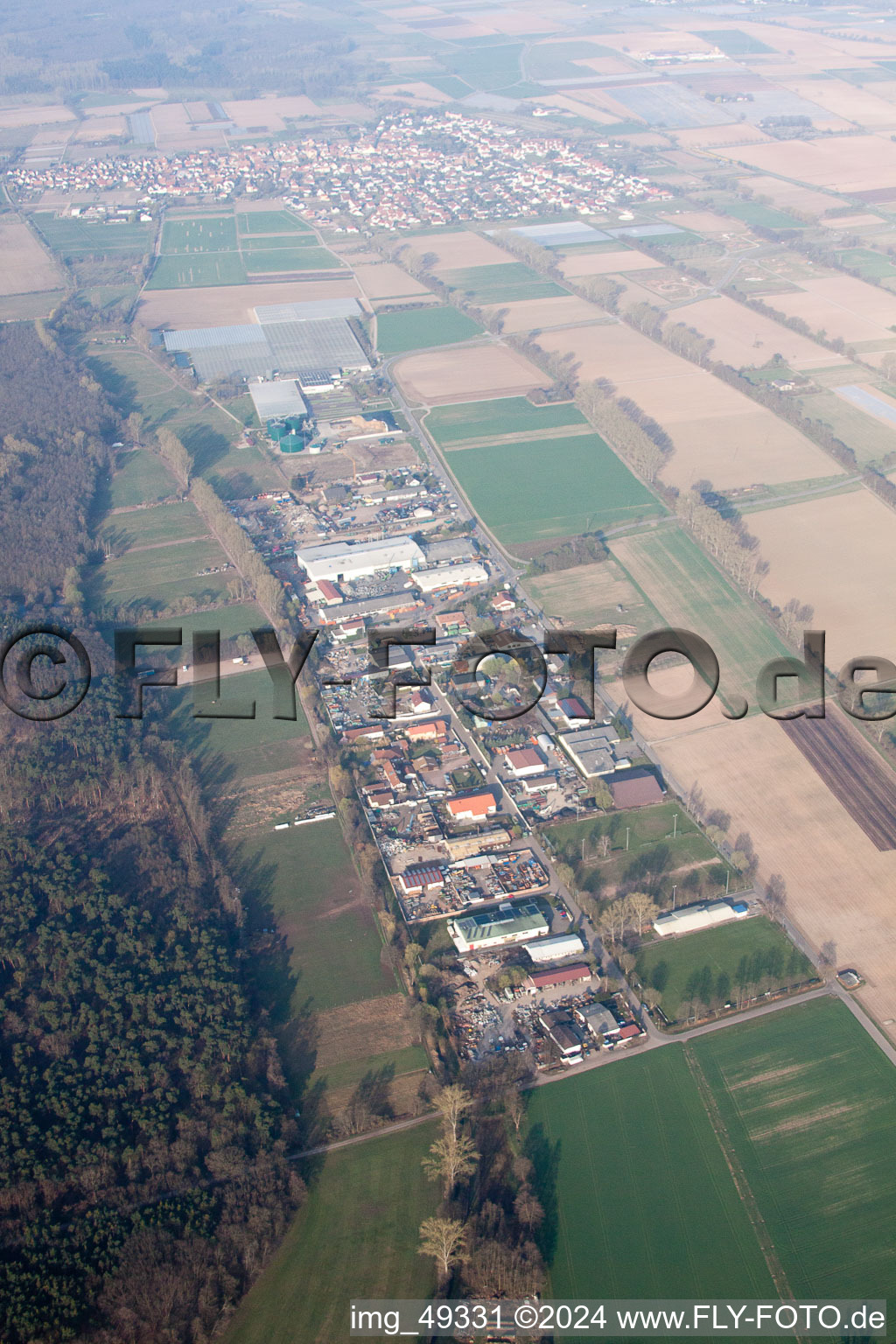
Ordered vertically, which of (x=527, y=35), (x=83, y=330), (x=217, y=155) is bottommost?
(x=83, y=330)

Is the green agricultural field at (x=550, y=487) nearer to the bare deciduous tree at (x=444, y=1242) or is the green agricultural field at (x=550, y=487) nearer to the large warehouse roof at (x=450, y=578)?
the large warehouse roof at (x=450, y=578)

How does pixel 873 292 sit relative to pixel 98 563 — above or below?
above

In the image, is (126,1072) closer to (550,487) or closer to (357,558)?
(357,558)

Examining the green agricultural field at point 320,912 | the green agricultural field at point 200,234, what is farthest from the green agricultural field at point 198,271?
the green agricultural field at point 320,912

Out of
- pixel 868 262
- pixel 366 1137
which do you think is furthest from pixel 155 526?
pixel 868 262

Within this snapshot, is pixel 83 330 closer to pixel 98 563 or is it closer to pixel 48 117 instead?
pixel 98 563

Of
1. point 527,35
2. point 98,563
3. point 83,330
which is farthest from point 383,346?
point 527,35

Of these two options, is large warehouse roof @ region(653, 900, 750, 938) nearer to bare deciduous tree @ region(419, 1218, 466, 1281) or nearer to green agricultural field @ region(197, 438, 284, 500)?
bare deciduous tree @ region(419, 1218, 466, 1281)

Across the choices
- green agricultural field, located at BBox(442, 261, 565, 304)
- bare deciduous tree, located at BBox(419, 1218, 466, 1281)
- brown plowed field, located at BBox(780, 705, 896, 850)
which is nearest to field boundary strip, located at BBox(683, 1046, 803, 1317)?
bare deciduous tree, located at BBox(419, 1218, 466, 1281)
